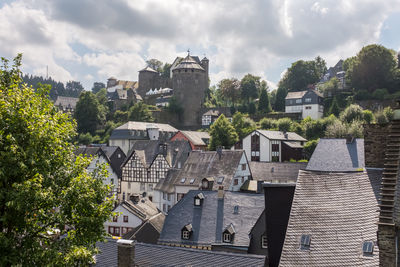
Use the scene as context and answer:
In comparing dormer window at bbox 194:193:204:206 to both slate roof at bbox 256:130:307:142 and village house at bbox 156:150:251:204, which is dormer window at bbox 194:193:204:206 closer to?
village house at bbox 156:150:251:204

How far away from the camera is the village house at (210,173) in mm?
40656

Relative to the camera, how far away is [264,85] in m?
98.6

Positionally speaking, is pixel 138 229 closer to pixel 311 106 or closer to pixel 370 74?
pixel 311 106

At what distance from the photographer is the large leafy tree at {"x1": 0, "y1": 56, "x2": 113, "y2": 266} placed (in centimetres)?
970

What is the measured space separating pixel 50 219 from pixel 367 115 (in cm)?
6271

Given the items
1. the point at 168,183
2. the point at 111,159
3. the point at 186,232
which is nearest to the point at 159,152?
the point at 168,183

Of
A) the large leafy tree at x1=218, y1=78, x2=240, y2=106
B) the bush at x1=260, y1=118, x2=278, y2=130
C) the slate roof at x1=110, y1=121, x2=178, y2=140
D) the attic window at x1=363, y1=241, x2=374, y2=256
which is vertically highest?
the large leafy tree at x1=218, y1=78, x2=240, y2=106

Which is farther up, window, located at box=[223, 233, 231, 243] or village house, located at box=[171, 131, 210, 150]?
village house, located at box=[171, 131, 210, 150]

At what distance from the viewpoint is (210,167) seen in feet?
139

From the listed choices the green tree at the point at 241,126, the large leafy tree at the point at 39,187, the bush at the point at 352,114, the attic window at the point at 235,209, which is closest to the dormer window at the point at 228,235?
the attic window at the point at 235,209

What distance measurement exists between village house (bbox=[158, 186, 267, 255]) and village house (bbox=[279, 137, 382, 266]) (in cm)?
1092

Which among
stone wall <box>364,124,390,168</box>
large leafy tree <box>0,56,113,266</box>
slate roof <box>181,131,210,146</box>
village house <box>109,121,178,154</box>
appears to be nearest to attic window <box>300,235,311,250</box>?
stone wall <box>364,124,390,168</box>

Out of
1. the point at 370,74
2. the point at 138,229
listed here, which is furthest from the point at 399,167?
the point at 370,74

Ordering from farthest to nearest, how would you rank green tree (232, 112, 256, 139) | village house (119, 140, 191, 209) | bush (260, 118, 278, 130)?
bush (260, 118, 278, 130), green tree (232, 112, 256, 139), village house (119, 140, 191, 209)
